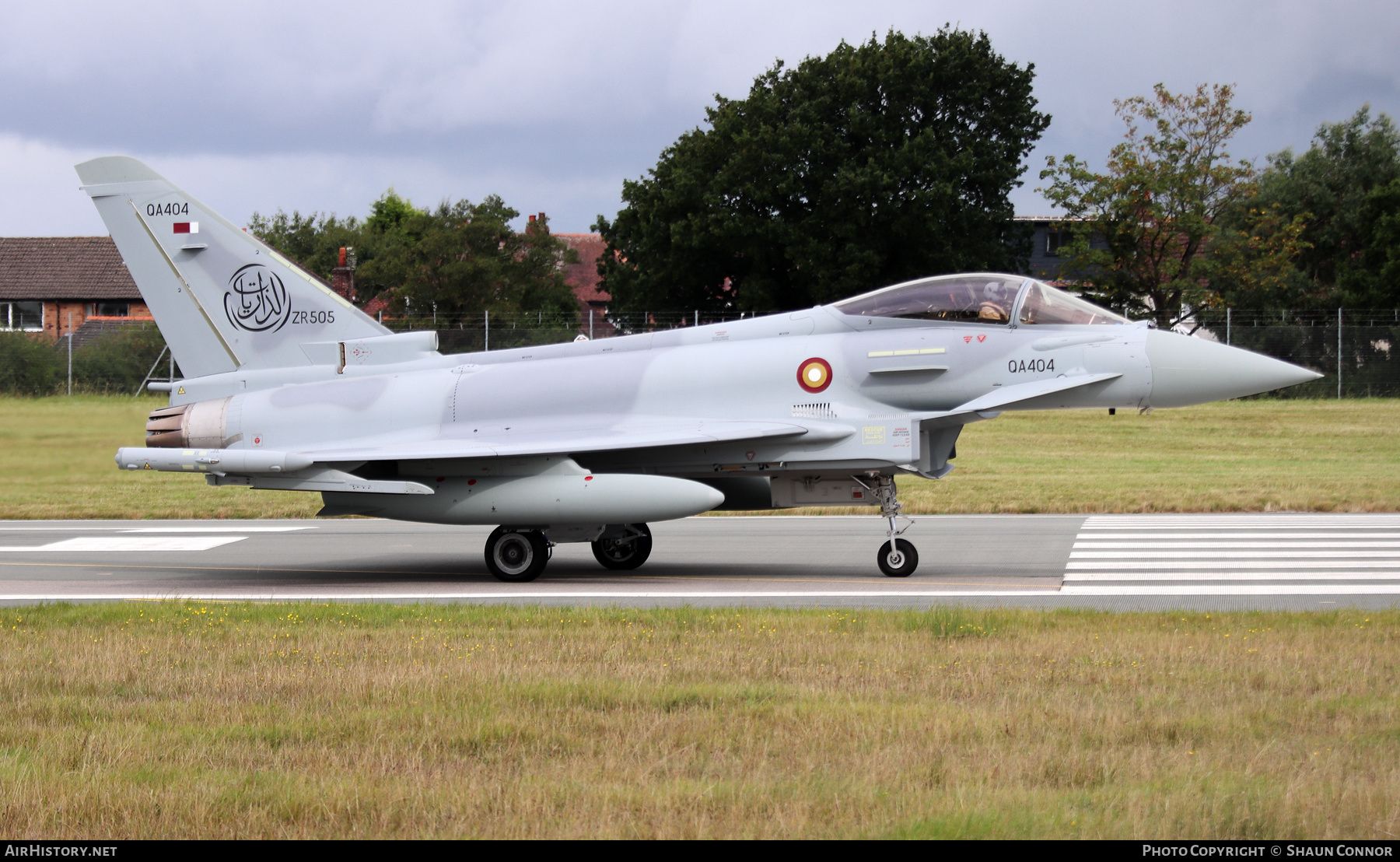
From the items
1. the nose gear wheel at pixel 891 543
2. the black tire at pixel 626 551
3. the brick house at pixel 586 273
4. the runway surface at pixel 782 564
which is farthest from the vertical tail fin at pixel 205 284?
the brick house at pixel 586 273

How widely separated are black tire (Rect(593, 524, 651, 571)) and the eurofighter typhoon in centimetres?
2

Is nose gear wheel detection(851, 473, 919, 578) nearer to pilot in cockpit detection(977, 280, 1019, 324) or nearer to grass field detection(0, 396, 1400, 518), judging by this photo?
pilot in cockpit detection(977, 280, 1019, 324)

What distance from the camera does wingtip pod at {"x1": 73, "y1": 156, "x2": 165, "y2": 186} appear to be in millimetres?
14602

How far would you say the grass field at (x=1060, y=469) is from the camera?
723 inches

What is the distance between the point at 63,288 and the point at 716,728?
70.3 m

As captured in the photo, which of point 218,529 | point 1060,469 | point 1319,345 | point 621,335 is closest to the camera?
point 218,529

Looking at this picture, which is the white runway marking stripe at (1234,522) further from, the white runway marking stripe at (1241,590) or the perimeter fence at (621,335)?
the perimeter fence at (621,335)

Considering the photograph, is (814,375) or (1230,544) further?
(1230,544)

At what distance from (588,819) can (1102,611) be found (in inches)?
243

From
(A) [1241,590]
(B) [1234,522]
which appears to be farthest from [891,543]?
(B) [1234,522]

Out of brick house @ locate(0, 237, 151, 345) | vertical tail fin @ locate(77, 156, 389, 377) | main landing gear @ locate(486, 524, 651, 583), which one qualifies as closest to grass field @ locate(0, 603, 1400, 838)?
main landing gear @ locate(486, 524, 651, 583)

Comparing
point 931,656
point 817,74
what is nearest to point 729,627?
point 931,656

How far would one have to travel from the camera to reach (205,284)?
47.8ft

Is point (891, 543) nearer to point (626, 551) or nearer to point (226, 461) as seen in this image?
point (626, 551)
